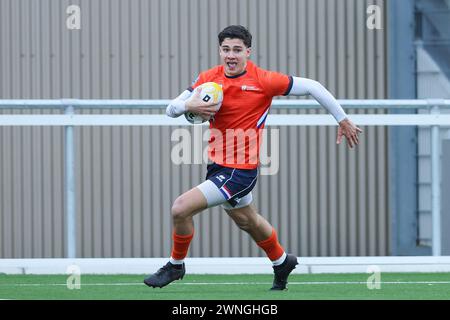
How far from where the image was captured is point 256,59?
44.1ft

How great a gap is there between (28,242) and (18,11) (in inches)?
84.2

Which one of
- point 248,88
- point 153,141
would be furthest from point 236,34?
point 153,141

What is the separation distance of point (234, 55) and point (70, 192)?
2.63 m

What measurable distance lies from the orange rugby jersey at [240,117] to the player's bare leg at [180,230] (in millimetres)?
318

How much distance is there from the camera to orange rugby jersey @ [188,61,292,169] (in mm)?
9164

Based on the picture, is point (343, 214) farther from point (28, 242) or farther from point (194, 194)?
point (194, 194)

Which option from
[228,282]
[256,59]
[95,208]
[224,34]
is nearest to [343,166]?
[256,59]

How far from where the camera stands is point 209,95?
29.4 feet

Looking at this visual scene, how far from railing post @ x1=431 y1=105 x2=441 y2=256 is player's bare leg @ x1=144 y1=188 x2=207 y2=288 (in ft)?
9.39

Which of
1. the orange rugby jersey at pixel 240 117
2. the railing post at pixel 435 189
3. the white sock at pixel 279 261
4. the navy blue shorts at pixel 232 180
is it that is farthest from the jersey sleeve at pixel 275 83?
the railing post at pixel 435 189

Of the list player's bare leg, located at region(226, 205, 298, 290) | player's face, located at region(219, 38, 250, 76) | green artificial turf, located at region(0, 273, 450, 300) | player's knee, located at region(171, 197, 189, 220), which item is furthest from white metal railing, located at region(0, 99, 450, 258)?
player's knee, located at region(171, 197, 189, 220)

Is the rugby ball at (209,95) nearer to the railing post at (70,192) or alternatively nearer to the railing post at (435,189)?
the railing post at (70,192)

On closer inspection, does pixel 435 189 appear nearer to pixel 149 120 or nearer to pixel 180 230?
pixel 149 120

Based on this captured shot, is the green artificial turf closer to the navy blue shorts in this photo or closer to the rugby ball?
the navy blue shorts
